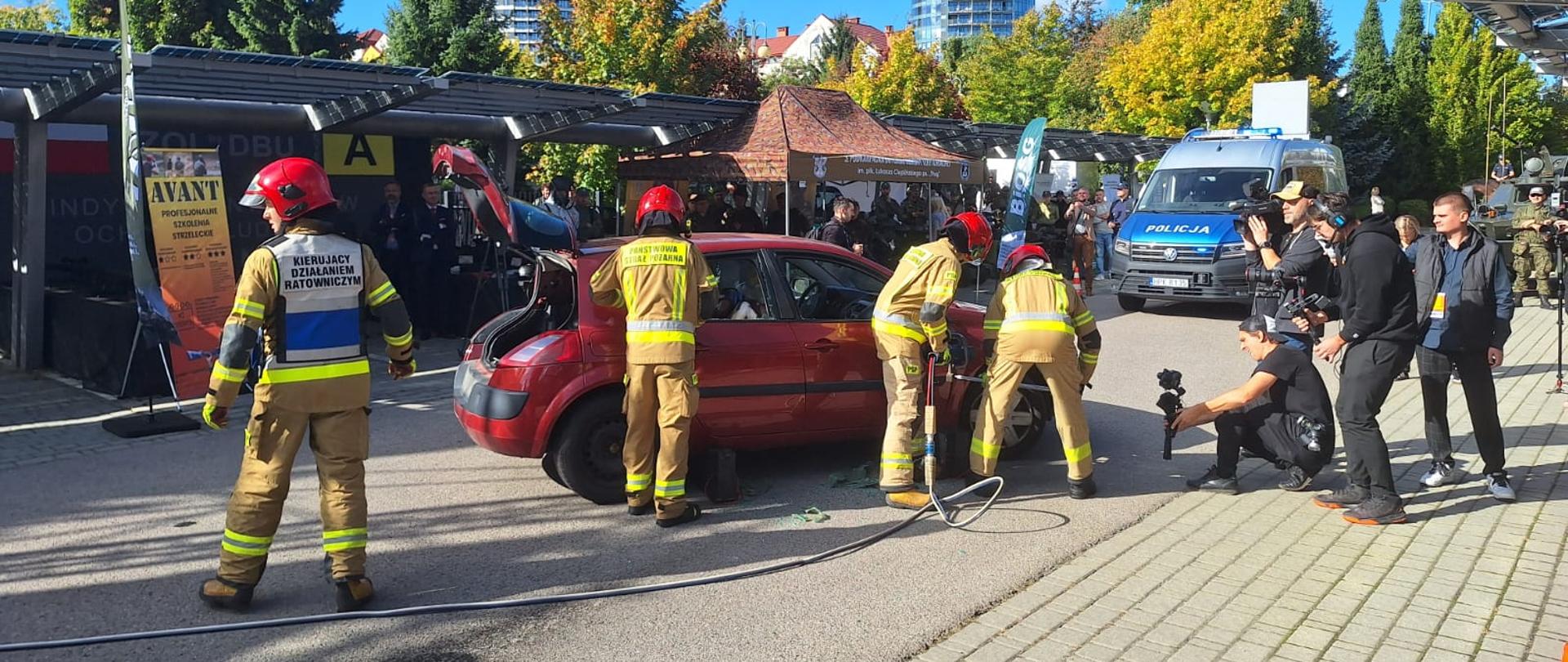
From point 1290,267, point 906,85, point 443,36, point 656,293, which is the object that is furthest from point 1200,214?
point 906,85

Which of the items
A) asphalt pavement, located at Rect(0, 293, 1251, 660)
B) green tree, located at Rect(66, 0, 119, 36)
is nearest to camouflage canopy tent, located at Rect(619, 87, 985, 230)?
asphalt pavement, located at Rect(0, 293, 1251, 660)

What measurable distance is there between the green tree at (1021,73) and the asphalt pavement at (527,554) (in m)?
39.3

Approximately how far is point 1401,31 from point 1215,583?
166 feet

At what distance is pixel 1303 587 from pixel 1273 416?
63.3 inches

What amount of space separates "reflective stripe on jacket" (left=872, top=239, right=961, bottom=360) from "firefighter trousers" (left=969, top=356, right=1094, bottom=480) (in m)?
0.42

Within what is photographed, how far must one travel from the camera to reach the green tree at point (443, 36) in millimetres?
29344

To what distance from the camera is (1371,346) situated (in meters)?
5.72

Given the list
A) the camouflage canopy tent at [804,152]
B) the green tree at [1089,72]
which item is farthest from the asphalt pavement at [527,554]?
the green tree at [1089,72]

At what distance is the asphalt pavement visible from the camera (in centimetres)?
433

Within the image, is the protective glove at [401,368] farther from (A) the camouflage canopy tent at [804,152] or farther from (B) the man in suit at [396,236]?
(A) the camouflage canopy tent at [804,152]

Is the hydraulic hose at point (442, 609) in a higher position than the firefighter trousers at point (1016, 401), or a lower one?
lower

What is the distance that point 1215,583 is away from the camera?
492cm

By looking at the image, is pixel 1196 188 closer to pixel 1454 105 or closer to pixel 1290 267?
pixel 1290 267

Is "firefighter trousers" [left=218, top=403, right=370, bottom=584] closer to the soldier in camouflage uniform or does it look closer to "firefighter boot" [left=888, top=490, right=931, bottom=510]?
"firefighter boot" [left=888, top=490, right=931, bottom=510]
